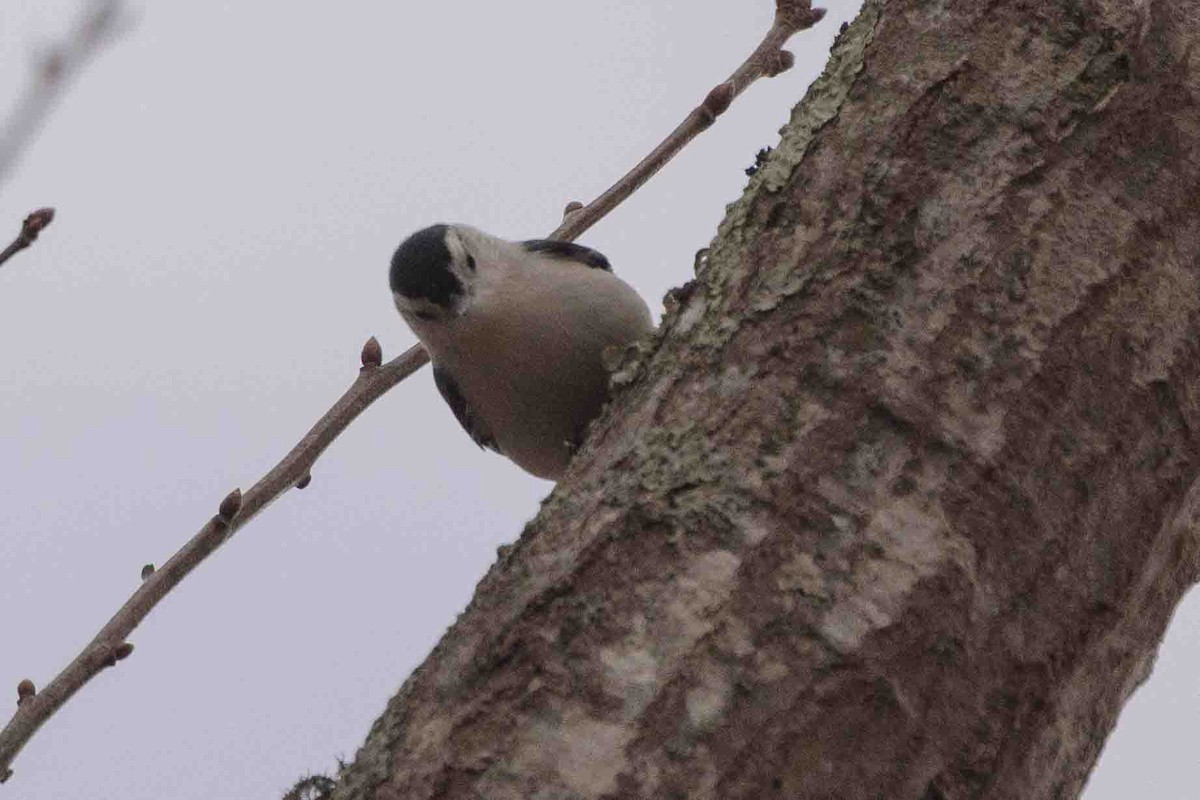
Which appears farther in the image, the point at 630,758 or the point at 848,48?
the point at 848,48

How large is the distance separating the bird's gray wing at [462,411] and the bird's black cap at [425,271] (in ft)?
0.89

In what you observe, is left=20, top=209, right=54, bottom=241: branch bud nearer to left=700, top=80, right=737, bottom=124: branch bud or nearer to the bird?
the bird

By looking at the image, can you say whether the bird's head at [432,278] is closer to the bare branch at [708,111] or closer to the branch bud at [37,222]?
the bare branch at [708,111]

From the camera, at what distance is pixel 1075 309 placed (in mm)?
1781

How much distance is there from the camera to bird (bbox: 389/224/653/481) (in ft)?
12.1

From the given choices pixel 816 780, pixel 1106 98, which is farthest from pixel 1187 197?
pixel 816 780

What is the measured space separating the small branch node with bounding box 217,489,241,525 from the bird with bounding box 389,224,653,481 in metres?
1.16

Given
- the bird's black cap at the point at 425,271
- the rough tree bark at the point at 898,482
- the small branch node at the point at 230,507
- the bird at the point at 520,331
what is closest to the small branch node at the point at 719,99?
the bird at the point at 520,331

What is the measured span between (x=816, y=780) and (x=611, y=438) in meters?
A: 0.55

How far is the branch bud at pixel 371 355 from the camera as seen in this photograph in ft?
9.29

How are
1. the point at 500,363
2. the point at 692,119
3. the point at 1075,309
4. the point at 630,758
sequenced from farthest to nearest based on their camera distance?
the point at 500,363 → the point at 692,119 → the point at 1075,309 → the point at 630,758

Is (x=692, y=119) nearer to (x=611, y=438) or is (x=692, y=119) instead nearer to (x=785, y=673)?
(x=611, y=438)

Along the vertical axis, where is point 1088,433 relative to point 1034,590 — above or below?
above

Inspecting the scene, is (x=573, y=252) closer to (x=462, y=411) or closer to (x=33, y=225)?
(x=462, y=411)
